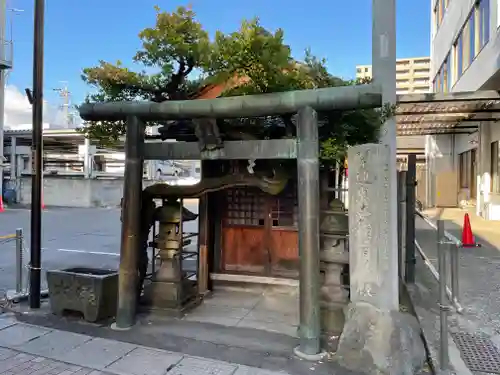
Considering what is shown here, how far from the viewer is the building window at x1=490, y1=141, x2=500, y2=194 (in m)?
15.9

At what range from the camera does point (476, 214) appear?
59.4ft

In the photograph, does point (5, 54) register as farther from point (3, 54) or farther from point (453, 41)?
point (453, 41)

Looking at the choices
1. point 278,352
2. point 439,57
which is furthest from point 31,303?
point 439,57

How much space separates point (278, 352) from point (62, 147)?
97.1 ft

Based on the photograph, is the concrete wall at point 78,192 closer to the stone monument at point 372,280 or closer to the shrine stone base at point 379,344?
the stone monument at point 372,280

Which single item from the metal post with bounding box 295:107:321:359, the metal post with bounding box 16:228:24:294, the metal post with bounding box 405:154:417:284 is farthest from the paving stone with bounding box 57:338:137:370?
the metal post with bounding box 405:154:417:284

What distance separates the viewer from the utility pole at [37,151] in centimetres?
584

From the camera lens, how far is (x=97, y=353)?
4.41 metres

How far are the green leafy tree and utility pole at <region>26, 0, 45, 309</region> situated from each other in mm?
A: 858

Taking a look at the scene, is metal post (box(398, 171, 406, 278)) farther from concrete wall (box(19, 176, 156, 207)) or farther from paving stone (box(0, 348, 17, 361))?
concrete wall (box(19, 176, 156, 207))

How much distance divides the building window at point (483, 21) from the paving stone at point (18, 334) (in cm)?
1441

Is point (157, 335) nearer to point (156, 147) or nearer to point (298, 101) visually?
point (156, 147)

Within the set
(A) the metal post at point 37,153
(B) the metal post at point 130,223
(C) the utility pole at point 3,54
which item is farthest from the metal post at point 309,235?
(C) the utility pole at point 3,54

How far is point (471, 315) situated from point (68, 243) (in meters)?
10.6
